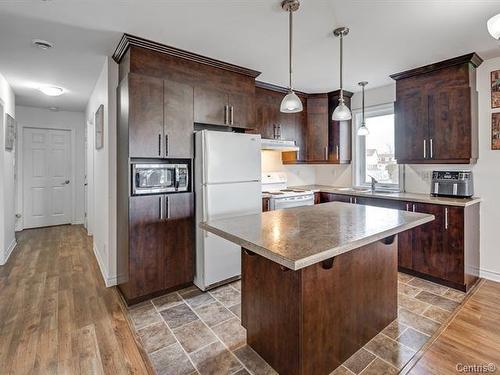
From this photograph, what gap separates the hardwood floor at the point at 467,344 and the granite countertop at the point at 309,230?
91cm

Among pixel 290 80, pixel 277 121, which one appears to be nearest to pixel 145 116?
pixel 290 80

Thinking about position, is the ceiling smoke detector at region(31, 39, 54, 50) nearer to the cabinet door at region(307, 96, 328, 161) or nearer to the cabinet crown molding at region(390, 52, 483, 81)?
the cabinet door at region(307, 96, 328, 161)

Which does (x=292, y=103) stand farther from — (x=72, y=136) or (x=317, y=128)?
(x=72, y=136)

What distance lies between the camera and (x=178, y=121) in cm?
281

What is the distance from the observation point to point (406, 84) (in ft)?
11.4

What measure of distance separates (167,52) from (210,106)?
0.66m

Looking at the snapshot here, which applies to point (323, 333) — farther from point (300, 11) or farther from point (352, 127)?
point (352, 127)

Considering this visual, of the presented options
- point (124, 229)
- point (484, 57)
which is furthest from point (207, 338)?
point (484, 57)

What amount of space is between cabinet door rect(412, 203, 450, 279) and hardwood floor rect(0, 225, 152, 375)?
116 inches

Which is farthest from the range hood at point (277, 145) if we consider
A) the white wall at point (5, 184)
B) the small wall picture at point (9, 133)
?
the small wall picture at point (9, 133)

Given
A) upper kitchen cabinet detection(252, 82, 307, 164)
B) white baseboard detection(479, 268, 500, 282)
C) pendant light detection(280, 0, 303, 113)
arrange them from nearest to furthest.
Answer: pendant light detection(280, 0, 303, 113), white baseboard detection(479, 268, 500, 282), upper kitchen cabinet detection(252, 82, 307, 164)

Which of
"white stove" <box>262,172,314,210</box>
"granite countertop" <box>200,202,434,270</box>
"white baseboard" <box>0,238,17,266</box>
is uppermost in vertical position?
"white stove" <box>262,172,314,210</box>

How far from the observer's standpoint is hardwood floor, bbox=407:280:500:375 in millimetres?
1786

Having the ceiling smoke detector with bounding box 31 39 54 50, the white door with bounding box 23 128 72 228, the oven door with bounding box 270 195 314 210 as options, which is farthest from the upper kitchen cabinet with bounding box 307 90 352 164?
the white door with bounding box 23 128 72 228
